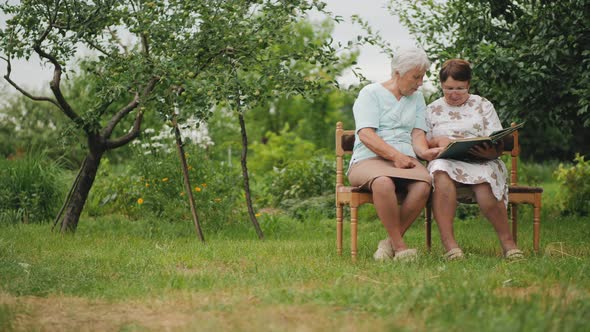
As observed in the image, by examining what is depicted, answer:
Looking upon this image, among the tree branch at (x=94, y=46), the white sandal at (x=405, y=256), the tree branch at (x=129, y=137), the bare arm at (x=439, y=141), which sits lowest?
the white sandal at (x=405, y=256)

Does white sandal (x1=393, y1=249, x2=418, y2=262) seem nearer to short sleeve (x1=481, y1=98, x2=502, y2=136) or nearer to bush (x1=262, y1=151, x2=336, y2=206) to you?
short sleeve (x1=481, y1=98, x2=502, y2=136)

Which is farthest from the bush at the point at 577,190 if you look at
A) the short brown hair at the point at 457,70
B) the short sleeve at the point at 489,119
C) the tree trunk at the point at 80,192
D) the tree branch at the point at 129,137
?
the tree trunk at the point at 80,192

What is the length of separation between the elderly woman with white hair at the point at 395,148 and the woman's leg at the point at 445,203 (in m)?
0.07

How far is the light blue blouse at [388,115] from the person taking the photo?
4848 millimetres

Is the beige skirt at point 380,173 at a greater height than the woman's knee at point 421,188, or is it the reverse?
the beige skirt at point 380,173

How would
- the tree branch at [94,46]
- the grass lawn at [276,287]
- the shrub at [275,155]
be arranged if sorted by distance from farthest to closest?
the shrub at [275,155] < the tree branch at [94,46] < the grass lawn at [276,287]

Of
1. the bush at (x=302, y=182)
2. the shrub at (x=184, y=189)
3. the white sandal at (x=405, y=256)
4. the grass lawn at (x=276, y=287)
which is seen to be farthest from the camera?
the bush at (x=302, y=182)

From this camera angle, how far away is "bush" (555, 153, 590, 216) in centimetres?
829

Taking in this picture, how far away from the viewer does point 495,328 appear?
2.54 metres

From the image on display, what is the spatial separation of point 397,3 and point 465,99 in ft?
9.29

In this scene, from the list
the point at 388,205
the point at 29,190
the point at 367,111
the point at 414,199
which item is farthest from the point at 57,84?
the point at 414,199

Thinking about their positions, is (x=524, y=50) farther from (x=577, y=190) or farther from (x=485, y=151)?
(x=577, y=190)

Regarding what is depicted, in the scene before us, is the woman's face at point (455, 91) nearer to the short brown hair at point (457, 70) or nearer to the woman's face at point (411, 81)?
the short brown hair at point (457, 70)

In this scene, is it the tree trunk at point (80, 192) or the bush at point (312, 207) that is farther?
the bush at point (312, 207)
